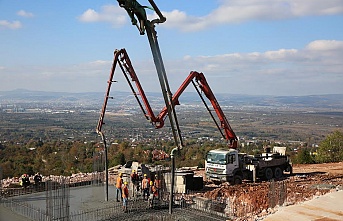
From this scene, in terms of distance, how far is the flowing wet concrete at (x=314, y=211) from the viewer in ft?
36.8

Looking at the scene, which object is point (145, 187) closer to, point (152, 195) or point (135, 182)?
point (152, 195)

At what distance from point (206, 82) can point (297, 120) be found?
122391mm

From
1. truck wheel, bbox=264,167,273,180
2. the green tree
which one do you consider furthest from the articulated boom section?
the green tree

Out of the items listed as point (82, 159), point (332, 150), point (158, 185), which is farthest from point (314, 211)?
point (82, 159)

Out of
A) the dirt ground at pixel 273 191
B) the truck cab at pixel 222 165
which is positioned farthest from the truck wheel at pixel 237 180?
the dirt ground at pixel 273 191

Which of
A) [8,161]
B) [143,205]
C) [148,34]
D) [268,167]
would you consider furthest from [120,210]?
[8,161]

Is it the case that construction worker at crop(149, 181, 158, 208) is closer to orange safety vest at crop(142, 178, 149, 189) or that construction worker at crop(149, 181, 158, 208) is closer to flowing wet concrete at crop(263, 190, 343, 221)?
orange safety vest at crop(142, 178, 149, 189)

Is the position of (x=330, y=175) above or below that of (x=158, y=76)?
below

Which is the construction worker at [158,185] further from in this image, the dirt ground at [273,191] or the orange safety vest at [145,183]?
the dirt ground at [273,191]

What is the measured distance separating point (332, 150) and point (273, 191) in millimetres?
19352

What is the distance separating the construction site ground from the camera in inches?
459

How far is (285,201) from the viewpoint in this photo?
13508 millimetres

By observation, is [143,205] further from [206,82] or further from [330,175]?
[330,175]

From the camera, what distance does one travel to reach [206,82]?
65.2 feet
